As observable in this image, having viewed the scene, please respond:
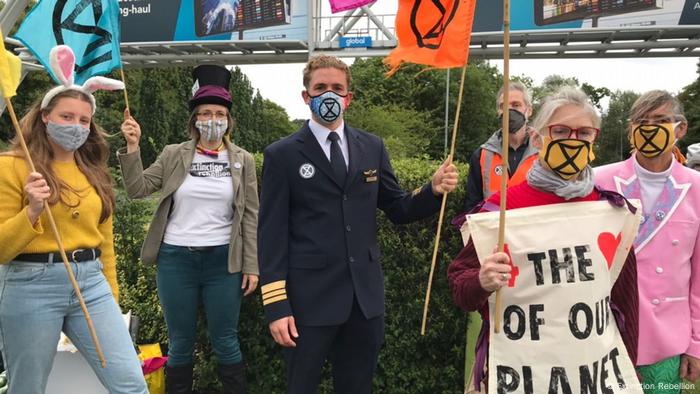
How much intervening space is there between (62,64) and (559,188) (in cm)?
256

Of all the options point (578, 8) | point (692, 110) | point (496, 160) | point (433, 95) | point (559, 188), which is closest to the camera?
point (559, 188)

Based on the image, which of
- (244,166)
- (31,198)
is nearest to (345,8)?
(244,166)

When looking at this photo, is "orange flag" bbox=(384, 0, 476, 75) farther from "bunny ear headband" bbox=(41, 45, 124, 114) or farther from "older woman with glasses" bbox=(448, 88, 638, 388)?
"bunny ear headband" bbox=(41, 45, 124, 114)

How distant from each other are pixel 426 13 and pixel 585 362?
170 centimetres

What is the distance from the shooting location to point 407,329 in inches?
160

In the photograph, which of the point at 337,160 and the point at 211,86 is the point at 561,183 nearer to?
the point at 337,160

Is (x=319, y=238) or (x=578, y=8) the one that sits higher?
(x=578, y=8)

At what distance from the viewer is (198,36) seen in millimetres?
14352

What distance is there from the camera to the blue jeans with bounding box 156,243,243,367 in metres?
3.63

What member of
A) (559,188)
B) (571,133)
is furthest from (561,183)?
(571,133)

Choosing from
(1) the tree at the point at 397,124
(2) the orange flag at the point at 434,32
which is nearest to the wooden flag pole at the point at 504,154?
(2) the orange flag at the point at 434,32

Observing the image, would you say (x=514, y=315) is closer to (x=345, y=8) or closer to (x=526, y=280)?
(x=526, y=280)

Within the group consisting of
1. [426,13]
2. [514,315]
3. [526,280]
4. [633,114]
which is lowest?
[514,315]

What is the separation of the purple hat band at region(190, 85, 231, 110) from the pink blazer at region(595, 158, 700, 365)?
256 cm
